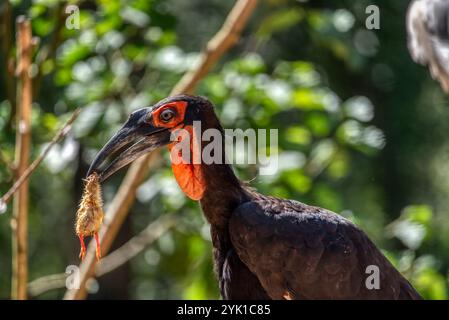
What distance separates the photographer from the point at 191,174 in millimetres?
3510

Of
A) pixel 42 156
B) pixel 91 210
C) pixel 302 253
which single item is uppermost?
pixel 42 156

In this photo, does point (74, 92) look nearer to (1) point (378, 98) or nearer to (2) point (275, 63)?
(2) point (275, 63)

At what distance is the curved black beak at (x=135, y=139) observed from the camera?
3.30 meters

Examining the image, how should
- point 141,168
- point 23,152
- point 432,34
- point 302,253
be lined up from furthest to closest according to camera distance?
point 432,34
point 141,168
point 23,152
point 302,253

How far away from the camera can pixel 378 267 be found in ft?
11.1

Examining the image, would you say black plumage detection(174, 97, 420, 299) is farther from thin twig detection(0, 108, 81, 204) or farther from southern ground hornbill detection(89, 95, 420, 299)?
thin twig detection(0, 108, 81, 204)

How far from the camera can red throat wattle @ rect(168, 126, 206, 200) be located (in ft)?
11.4

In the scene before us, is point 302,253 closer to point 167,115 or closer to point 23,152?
point 167,115

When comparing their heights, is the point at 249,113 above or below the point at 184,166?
below

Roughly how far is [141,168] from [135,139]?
40.1 inches

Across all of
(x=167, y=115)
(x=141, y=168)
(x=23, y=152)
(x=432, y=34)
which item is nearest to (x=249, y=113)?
(x=141, y=168)

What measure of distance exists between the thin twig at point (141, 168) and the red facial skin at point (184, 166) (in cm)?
75

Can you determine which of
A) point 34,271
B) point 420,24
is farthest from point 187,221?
point 34,271

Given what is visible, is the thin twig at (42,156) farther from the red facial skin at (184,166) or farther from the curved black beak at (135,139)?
the red facial skin at (184,166)
